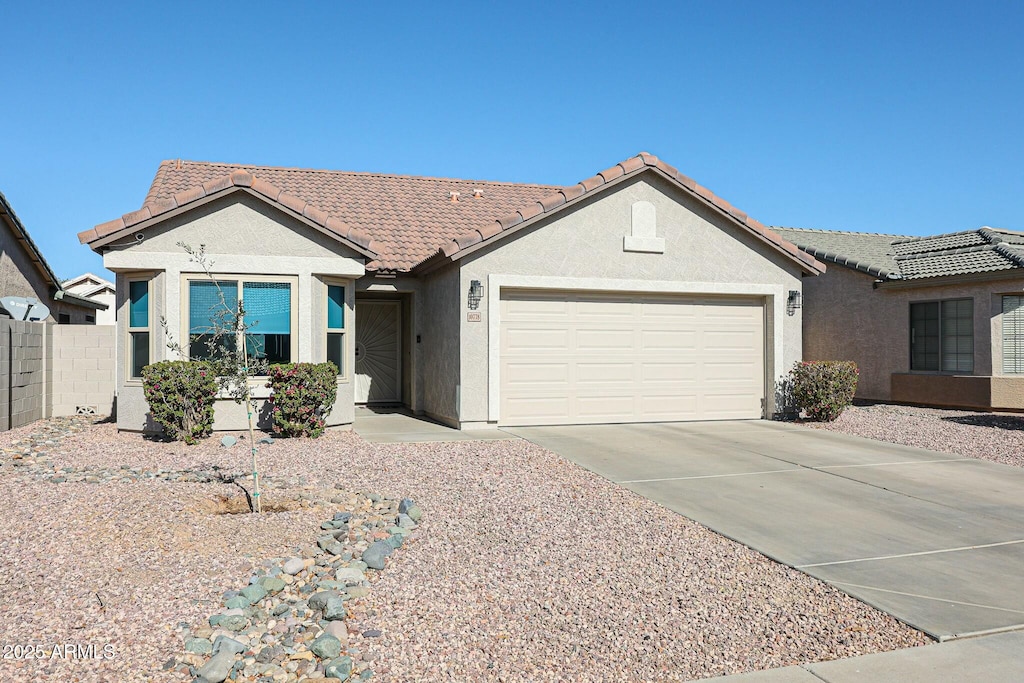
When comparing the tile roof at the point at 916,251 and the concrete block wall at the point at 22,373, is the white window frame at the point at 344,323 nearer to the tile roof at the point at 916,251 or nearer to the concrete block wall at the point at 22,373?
the concrete block wall at the point at 22,373

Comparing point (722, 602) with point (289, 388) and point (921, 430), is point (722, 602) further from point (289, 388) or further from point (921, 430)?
point (921, 430)

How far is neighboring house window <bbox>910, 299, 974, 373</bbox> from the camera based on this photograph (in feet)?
53.5

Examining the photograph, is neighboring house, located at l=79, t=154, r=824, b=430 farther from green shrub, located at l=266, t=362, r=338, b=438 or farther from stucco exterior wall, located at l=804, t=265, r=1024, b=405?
stucco exterior wall, located at l=804, t=265, r=1024, b=405

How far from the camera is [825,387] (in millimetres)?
13367

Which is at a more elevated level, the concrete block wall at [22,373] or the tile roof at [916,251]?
the tile roof at [916,251]

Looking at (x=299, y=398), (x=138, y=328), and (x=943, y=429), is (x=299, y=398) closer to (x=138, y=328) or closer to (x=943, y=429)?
(x=138, y=328)

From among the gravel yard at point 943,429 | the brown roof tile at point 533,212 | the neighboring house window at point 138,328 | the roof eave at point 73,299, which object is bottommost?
the gravel yard at point 943,429

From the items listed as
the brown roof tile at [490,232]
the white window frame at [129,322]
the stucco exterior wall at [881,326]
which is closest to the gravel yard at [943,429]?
the stucco exterior wall at [881,326]

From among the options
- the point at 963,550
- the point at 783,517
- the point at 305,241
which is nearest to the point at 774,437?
the point at 783,517

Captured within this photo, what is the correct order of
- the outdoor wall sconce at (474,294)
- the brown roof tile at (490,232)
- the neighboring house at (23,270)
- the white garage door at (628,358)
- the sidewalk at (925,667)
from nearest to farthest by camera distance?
the sidewalk at (925,667), the brown roof tile at (490,232), the outdoor wall sconce at (474,294), the white garage door at (628,358), the neighboring house at (23,270)

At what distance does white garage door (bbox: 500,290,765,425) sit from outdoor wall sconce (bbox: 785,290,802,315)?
0.48 m

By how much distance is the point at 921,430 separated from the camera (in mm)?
12844

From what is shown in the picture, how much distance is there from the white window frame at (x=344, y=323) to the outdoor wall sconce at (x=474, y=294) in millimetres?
2088

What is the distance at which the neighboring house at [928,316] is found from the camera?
15680mm
